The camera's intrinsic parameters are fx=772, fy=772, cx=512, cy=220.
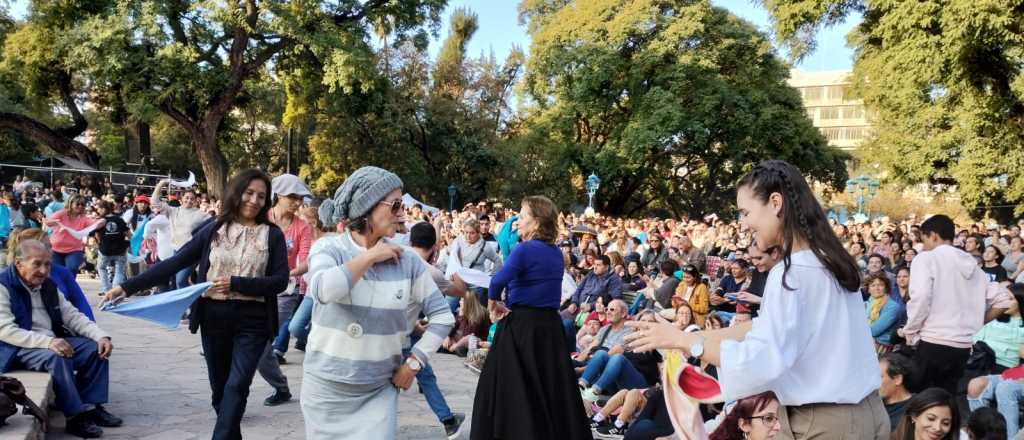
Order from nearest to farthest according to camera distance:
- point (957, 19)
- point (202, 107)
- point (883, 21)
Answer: point (957, 19) < point (883, 21) < point (202, 107)

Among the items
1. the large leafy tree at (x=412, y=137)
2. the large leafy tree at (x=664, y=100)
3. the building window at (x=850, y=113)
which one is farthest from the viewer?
the building window at (x=850, y=113)

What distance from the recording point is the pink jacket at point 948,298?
17.4ft

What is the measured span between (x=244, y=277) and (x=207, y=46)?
25.5 m

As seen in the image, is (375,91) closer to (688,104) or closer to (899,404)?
(688,104)

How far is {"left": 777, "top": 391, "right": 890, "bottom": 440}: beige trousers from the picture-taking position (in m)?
2.17

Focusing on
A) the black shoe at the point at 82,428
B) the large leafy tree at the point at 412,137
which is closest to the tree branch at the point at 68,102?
the large leafy tree at the point at 412,137

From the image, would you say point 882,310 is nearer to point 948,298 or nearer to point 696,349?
point 948,298

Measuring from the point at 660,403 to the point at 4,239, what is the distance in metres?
12.5

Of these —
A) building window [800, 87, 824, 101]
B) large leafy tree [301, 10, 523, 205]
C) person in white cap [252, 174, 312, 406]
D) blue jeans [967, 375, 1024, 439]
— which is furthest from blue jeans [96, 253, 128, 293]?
building window [800, 87, 824, 101]

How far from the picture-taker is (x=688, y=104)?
1271 inches

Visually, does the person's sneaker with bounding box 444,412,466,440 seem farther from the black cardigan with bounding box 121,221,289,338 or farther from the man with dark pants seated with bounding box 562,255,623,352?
the man with dark pants seated with bounding box 562,255,623,352

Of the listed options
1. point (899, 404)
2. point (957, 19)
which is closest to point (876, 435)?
point (899, 404)

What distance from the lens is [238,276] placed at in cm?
433

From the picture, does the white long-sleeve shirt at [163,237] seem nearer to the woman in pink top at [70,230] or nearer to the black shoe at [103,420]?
the woman in pink top at [70,230]
